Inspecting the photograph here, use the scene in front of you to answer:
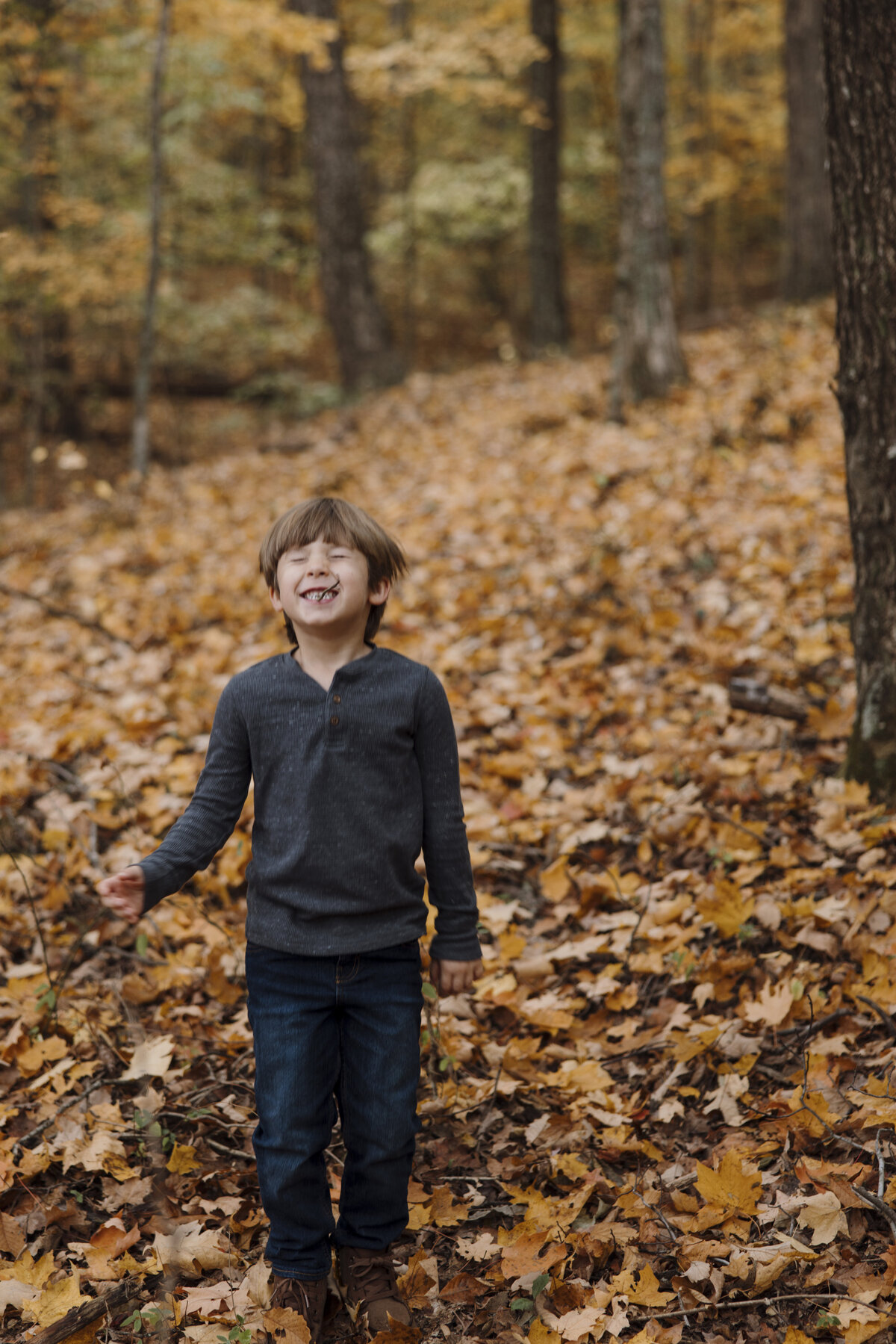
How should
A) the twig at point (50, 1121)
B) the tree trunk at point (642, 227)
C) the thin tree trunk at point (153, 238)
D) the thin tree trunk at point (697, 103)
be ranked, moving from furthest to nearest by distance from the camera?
the thin tree trunk at point (697, 103) → the thin tree trunk at point (153, 238) → the tree trunk at point (642, 227) → the twig at point (50, 1121)

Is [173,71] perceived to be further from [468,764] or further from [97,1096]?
[97,1096]

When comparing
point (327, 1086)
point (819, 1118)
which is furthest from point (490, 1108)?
point (819, 1118)

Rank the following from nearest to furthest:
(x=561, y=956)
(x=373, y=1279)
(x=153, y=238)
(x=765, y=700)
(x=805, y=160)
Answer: (x=373, y=1279) < (x=561, y=956) < (x=765, y=700) < (x=153, y=238) < (x=805, y=160)

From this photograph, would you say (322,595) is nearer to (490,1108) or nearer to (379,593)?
(379,593)

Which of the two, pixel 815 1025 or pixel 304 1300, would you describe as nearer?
pixel 304 1300

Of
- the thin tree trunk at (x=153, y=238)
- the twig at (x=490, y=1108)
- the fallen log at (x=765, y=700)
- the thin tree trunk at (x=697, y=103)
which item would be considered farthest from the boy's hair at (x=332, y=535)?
the thin tree trunk at (x=697, y=103)

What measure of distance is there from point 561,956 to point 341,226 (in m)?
10.4

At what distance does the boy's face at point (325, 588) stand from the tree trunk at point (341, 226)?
1042 centimetres

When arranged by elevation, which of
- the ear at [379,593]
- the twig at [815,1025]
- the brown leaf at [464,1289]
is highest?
the ear at [379,593]

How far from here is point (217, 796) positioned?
2184 millimetres

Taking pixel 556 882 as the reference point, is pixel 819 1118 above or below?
below

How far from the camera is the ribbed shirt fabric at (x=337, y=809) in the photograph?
6.83 ft

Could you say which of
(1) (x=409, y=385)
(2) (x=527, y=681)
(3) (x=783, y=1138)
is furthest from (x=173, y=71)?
(3) (x=783, y=1138)

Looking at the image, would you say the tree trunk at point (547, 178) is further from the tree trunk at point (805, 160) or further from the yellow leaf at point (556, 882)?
the yellow leaf at point (556, 882)
